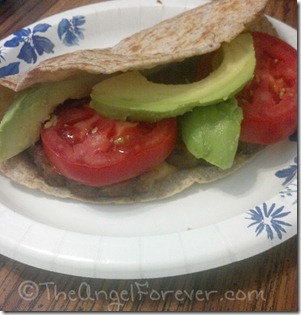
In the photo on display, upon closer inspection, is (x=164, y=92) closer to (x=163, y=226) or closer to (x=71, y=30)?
(x=163, y=226)

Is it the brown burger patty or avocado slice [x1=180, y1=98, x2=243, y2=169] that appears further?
the brown burger patty

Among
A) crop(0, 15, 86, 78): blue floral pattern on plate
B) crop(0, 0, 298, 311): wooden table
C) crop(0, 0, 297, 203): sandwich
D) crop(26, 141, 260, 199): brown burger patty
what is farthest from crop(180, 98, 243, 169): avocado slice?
crop(0, 15, 86, 78): blue floral pattern on plate

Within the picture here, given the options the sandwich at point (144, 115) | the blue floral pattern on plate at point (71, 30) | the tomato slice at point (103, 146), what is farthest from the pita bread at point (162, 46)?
the blue floral pattern on plate at point (71, 30)

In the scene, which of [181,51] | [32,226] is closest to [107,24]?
[181,51]

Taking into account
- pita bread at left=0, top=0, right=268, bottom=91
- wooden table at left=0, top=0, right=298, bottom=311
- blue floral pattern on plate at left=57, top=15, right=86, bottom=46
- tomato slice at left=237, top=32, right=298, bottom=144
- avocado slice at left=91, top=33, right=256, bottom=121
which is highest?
pita bread at left=0, top=0, right=268, bottom=91

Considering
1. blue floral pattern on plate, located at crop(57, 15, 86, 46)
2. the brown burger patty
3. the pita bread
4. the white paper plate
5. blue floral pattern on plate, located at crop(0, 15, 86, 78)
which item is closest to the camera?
the white paper plate

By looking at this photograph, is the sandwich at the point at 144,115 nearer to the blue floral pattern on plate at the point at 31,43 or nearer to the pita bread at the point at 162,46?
the pita bread at the point at 162,46

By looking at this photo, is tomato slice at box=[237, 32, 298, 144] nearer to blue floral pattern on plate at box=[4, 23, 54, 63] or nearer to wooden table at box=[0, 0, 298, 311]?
wooden table at box=[0, 0, 298, 311]

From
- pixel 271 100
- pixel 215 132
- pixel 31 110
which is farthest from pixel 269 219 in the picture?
pixel 31 110
